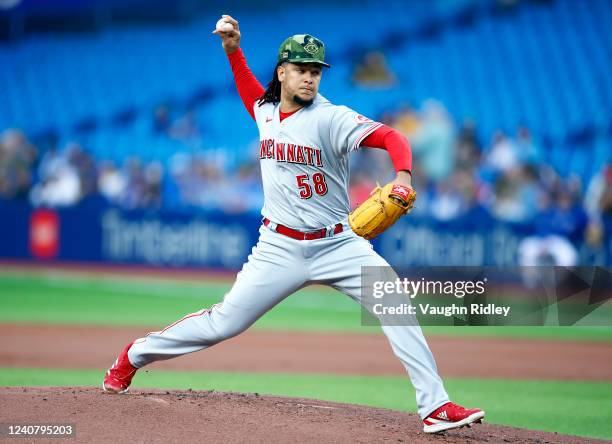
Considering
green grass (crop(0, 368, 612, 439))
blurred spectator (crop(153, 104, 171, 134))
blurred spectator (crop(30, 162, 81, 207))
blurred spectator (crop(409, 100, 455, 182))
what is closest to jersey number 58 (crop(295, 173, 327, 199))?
green grass (crop(0, 368, 612, 439))

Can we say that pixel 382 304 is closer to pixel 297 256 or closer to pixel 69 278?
pixel 297 256

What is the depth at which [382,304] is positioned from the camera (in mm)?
5000

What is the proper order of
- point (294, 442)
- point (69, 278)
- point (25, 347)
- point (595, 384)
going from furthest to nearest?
point (69, 278), point (25, 347), point (595, 384), point (294, 442)

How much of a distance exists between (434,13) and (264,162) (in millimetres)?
15821

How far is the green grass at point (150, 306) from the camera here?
39.8 feet

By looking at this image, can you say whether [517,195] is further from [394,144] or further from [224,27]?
[394,144]

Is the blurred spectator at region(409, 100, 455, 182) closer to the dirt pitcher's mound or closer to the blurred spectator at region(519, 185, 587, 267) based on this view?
the blurred spectator at region(519, 185, 587, 267)

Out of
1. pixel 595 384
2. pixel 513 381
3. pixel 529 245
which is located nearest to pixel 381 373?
pixel 513 381

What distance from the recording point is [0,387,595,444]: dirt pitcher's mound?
4.73 meters

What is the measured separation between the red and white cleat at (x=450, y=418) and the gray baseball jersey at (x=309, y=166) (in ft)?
3.75

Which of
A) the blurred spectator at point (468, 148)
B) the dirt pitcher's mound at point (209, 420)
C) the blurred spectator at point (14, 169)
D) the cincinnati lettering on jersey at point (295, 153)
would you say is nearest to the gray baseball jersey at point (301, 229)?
the cincinnati lettering on jersey at point (295, 153)

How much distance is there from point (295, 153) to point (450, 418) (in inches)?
63.0

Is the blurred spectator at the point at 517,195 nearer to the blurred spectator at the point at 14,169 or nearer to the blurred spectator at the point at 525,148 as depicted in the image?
the blurred spectator at the point at 525,148

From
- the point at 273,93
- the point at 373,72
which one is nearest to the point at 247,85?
the point at 273,93
